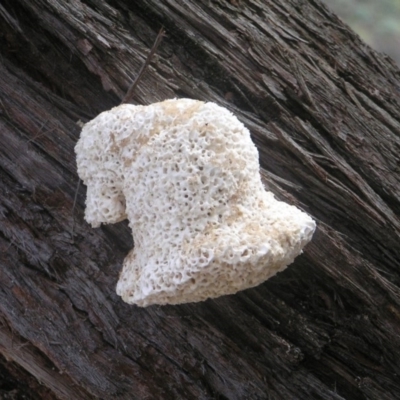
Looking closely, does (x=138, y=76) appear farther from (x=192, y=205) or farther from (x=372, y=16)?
(x=372, y=16)

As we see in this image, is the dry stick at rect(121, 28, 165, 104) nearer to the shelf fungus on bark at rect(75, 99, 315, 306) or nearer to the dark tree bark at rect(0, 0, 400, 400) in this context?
the dark tree bark at rect(0, 0, 400, 400)

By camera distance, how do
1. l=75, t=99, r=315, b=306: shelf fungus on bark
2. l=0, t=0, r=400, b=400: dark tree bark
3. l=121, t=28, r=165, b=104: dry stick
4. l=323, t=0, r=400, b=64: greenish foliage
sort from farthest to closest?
1. l=323, t=0, r=400, b=64: greenish foliage
2. l=0, t=0, r=400, b=400: dark tree bark
3. l=121, t=28, r=165, b=104: dry stick
4. l=75, t=99, r=315, b=306: shelf fungus on bark

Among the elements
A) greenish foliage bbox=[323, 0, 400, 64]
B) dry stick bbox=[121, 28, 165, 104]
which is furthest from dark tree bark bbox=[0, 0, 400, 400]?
greenish foliage bbox=[323, 0, 400, 64]

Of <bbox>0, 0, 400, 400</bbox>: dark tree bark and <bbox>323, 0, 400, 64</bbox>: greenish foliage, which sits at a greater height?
<bbox>323, 0, 400, 64</bbox>: greenish foliage

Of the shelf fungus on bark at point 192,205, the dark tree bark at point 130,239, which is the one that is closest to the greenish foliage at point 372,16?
the dark tree bark at point 130,239

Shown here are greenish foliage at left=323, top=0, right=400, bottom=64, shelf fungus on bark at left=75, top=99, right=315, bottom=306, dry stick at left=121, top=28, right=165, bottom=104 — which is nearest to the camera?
shelf fungus on bark at left=75, top=99, right=315, bottom=306

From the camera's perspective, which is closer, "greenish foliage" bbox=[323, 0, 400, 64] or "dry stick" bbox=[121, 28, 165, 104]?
"dry stick" bbox=[121, 28, 165, 104]

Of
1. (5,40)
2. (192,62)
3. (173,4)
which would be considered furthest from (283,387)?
(5,40)
